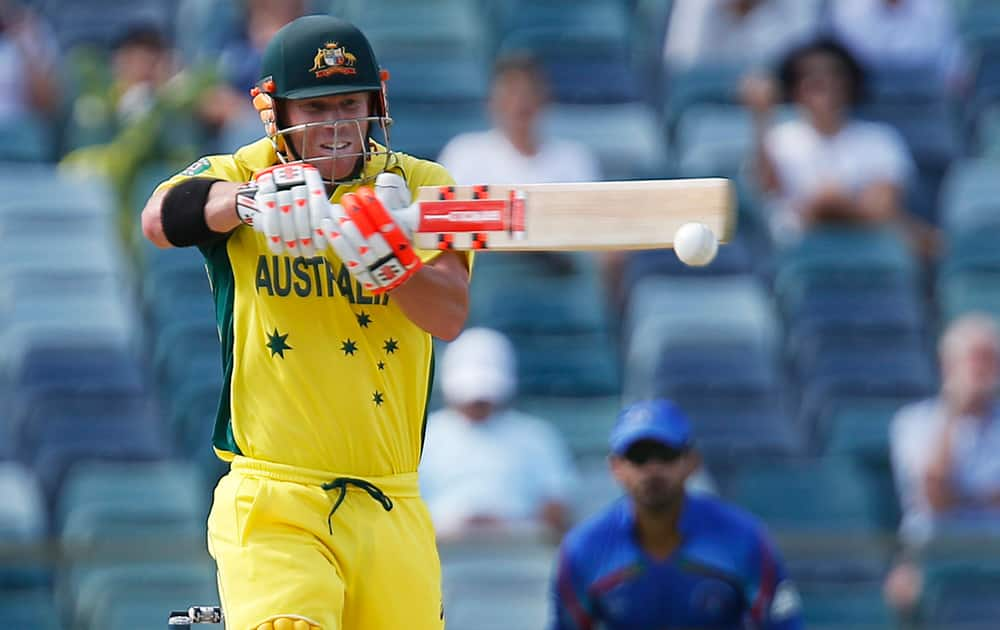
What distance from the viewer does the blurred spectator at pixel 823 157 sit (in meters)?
9.68

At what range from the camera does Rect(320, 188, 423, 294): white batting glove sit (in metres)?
4.17

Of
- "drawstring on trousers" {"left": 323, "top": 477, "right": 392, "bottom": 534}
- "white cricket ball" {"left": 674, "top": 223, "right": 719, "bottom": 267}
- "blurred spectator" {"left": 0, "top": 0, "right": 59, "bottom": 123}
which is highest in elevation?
"blurred spectator" {"left": 0, "top": 0, "right": 59, "bottom": 123}

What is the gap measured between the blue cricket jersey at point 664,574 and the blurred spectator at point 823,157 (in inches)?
112

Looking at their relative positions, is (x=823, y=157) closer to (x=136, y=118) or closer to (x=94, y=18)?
(x=136, y=118)

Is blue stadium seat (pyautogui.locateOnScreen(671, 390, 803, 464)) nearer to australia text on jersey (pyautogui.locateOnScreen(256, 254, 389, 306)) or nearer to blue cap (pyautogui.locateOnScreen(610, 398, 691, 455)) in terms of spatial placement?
blue cap (pyautogui.locateOnScreen(610, 398, 691, 455))

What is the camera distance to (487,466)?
8.36 meters

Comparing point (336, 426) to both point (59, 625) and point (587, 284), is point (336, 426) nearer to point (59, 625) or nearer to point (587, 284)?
point (59, 625)

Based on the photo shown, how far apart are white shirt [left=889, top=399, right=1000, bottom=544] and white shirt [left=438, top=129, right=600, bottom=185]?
1.94m

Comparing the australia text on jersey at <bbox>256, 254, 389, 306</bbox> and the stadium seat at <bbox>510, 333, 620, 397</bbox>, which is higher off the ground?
the australia text on jersey at <bbox>256, 254, 389, 306</bbox>

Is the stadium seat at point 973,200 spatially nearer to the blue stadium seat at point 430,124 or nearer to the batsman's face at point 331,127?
the blue stadium seat at point 430,124

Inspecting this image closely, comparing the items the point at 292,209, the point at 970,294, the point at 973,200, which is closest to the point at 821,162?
the point at 973,200

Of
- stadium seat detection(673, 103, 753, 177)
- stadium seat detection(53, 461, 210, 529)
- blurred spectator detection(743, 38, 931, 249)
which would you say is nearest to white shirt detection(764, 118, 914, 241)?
blurred spectator detection(743, 38, 931, 249)

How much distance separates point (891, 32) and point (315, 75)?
6613mm

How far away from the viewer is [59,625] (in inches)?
316
